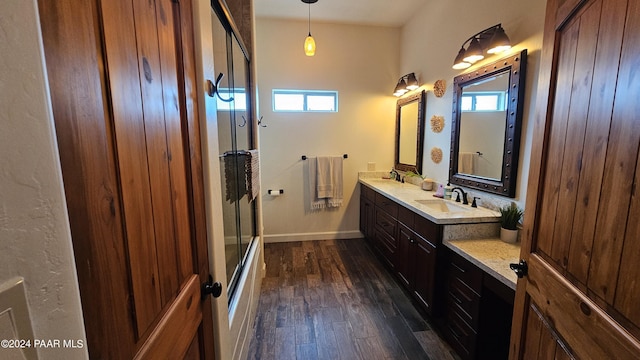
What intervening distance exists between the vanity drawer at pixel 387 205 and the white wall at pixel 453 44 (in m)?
0.58

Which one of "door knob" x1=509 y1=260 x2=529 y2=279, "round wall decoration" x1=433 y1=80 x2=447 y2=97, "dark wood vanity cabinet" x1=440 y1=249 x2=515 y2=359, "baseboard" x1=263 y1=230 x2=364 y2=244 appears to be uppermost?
"round wall decoration" x1=433 y1=80 x2=447 y2=97

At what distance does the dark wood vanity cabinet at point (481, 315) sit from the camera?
158cm

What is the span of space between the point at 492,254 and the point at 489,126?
41.2 inches

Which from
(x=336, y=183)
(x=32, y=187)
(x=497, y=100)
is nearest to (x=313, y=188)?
(x=336, y=183)

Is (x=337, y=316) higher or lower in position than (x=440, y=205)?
lower

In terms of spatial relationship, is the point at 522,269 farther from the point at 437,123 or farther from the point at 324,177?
the point at 324,177

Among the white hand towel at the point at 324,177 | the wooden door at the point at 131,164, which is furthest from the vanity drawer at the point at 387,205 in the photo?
the wooden door at the point at 131,164

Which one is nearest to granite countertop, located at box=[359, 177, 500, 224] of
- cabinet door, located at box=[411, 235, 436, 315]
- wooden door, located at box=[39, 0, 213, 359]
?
cabinet door, located at box=[411, 235, 436, 315]

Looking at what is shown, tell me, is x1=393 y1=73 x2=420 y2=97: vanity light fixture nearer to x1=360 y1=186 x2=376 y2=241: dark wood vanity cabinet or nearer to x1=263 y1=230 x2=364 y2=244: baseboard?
x1=360 y1=186 x2=376 y2=241: dark wood vanity cabinet

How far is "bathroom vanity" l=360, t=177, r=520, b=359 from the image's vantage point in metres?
1.59

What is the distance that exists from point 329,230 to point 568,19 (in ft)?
11.1

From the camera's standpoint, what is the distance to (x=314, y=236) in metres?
3.92

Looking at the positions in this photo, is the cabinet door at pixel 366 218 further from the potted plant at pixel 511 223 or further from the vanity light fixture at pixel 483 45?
the vanity light fixture at pixel 483 45

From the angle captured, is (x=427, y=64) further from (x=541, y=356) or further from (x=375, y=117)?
(x=541, y=356)
